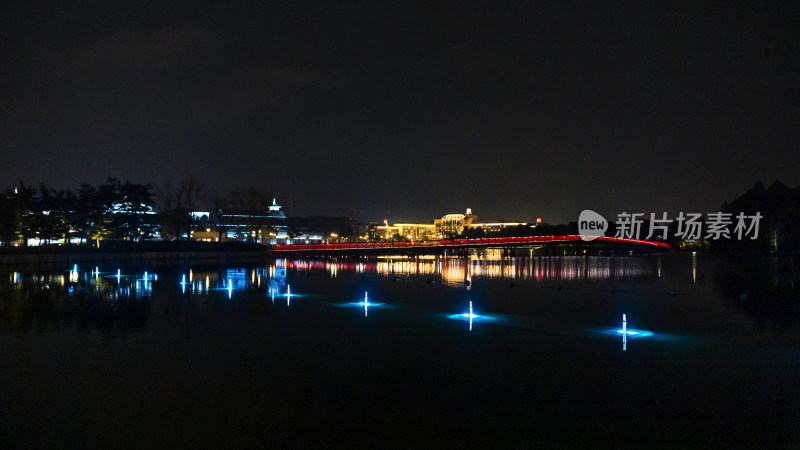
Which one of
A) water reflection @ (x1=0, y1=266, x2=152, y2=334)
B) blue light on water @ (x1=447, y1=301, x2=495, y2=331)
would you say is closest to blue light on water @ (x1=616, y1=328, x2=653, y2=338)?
blue light on water @ (x1=447, y1=301, x2=495, y2=331)

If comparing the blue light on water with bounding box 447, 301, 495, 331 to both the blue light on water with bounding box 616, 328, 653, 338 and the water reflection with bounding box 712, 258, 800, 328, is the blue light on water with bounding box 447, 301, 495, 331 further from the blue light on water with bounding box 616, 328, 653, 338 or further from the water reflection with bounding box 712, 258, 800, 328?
the water reflection with bounding box 712, 258, 800, 328

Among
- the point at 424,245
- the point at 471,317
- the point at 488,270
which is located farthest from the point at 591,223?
the point at 471,317

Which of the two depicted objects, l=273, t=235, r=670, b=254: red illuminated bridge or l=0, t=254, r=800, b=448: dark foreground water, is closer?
l=0, t=254, r=800, b=448: dark foreground water

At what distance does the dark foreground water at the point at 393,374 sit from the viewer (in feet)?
36.8

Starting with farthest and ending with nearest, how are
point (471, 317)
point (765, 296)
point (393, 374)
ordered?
point (765, 296), point (471, 317), point (393, 374)

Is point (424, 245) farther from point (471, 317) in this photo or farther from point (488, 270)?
point (471, 317)

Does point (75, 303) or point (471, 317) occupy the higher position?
point (75, 303)

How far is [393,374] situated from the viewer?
15461 millimetres

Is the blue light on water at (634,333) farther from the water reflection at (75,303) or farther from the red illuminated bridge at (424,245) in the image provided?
the red illuminated bridge at (424,245)

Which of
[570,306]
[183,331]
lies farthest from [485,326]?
[183,331]

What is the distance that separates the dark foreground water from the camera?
11.2 meters

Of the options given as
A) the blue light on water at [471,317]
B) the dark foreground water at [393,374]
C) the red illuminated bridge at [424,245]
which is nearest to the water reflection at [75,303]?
the dark foreground water at [393,374]

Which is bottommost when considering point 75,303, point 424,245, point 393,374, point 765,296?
point 765,296

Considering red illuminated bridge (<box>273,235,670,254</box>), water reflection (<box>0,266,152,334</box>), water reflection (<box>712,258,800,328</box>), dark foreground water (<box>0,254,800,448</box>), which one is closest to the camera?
dark foreground water (<box>0,254,800,448</box>)
